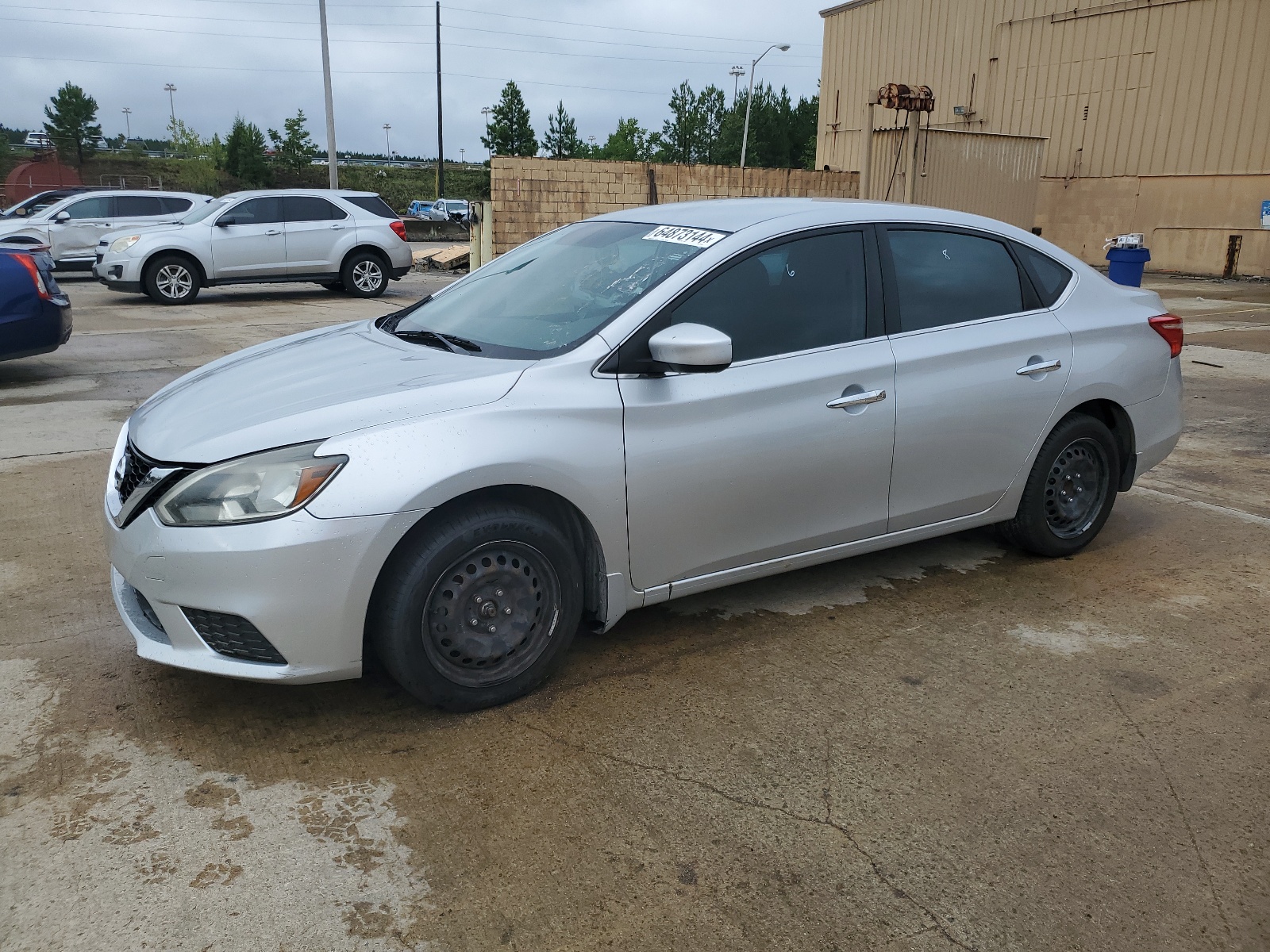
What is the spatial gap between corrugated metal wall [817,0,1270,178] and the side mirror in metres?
25.1

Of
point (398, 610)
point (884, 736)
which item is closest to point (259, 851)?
point (398, 610)

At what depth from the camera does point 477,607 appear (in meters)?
3.14

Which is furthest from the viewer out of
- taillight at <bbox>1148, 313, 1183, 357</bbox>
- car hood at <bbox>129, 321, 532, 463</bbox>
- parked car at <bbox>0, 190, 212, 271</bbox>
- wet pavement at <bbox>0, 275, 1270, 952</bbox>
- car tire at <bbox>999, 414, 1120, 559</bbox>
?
parked car at <bbox>0, 190, 212, 271</bbox>

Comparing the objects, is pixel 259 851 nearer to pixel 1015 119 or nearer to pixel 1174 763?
pixel 1174 763

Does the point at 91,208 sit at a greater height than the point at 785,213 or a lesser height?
lesser

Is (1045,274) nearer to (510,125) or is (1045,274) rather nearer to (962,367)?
(962,367)

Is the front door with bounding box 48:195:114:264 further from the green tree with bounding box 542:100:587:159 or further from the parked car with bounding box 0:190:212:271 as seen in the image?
the green tree with bounding box 542:100:587:159

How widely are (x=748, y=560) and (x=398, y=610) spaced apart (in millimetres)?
1333

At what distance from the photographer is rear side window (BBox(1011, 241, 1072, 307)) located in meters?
4.46

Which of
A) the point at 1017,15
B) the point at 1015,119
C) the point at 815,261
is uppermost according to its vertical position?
the point at 1017,15

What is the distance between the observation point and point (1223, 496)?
577cm

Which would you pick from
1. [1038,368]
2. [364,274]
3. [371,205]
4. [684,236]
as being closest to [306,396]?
[684,236]

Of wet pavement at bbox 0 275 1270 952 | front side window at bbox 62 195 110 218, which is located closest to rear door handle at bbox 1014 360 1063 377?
wet pavement at bbox 0 275 1270 952

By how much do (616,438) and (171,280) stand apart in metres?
14.1
